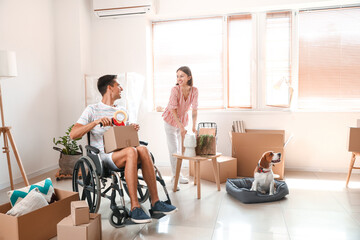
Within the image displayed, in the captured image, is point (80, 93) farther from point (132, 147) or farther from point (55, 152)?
point (132, 147)

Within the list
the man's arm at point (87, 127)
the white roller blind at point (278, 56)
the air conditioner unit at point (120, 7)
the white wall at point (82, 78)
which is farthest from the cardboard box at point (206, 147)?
the air conditioner unit at point (120, 7)

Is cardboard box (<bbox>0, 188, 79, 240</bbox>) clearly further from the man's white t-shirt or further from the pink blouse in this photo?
the pink blouse

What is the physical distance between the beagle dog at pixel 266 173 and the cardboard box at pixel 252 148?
74 cm

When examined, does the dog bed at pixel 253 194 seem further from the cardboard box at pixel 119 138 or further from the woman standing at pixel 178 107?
the cardboard box at pixel 119 138

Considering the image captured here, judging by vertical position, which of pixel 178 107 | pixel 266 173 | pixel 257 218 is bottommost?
pixel 257 218

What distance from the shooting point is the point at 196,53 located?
436 centimetres

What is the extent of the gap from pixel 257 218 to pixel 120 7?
332cm

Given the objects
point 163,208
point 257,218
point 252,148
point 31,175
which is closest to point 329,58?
point 252,148

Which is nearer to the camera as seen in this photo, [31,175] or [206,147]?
[206,147]

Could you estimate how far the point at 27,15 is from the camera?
12.1ft

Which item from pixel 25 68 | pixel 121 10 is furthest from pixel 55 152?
pixel 121 10

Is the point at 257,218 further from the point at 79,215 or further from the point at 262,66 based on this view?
the point at 262,66

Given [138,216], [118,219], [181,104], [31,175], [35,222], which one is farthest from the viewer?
[31,175]

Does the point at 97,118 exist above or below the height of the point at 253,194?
above
